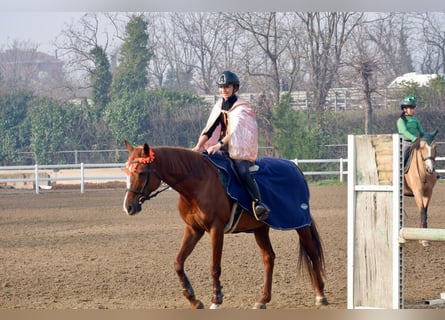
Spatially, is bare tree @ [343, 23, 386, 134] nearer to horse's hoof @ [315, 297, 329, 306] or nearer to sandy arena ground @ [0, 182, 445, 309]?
sandy arena ground @ [0, 182, 445, 309]

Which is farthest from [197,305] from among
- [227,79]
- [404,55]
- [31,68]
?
[31,68]

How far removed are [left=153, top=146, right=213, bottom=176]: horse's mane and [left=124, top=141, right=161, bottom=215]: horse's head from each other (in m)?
0.17

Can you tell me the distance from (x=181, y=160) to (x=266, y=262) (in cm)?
118

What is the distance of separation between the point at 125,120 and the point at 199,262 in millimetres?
20091

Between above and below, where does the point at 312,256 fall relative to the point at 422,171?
below

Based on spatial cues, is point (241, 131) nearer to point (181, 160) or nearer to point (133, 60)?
point (181, 160)

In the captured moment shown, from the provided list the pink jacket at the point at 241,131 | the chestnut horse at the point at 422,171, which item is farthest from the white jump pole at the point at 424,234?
the chestnut horse at the point at 422,171

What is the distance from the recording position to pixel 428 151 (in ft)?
40.8

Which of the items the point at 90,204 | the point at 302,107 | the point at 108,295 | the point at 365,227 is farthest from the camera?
the point at 302,107

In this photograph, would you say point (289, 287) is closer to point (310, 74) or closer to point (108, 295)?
point (108, 295)

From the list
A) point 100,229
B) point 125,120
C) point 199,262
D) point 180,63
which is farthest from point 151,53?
point 199,262

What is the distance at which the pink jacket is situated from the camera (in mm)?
7508

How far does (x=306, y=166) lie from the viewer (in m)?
25.8

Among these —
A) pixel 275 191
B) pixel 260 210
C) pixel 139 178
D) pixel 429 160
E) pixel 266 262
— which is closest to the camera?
pixel 139 178
